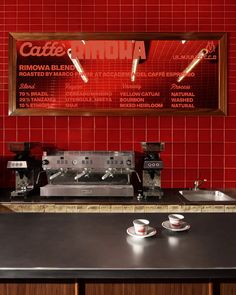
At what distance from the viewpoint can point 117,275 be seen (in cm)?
134

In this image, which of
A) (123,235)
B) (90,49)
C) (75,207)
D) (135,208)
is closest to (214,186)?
(135,208)

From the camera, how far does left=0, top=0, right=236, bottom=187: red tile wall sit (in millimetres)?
3947

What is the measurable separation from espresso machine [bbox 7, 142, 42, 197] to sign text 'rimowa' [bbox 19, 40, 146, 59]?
1132mm

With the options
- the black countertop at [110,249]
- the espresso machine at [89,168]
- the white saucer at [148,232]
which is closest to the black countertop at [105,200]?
the espresso machine at [89,168]

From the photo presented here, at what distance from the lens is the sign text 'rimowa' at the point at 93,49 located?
12.8 ft

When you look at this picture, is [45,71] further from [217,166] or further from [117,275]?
[117,275]

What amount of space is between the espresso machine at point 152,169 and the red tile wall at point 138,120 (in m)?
0.41

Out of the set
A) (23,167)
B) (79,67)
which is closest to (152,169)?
(23,167)

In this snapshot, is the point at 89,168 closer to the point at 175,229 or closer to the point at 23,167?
the point at 23,167

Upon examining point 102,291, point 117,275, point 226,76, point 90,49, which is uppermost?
point 90,49

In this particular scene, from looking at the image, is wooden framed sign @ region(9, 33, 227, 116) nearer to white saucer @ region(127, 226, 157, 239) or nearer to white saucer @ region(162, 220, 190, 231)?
white saucer @ region(162, 220, 190, 231)

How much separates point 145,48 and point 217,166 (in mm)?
1637

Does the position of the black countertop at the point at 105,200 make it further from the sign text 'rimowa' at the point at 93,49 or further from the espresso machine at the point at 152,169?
the sign text 'rimowa' at the point at 93,49

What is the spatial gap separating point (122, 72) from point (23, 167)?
157 cm
